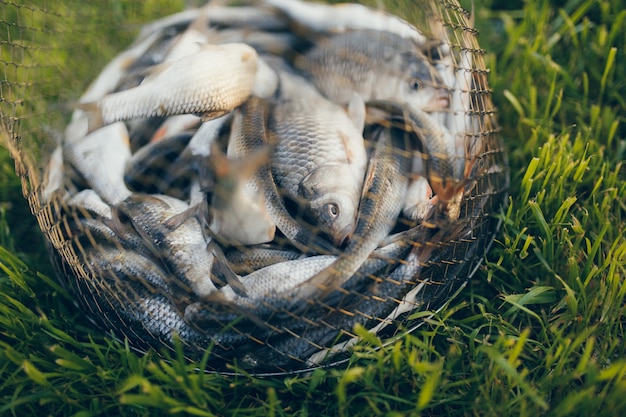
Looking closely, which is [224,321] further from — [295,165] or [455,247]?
[455,247]

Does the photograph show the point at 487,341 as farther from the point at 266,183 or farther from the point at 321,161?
the point at 266,183

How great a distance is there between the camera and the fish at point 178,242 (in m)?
2.07

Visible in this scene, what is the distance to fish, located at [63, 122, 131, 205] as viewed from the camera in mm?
2503

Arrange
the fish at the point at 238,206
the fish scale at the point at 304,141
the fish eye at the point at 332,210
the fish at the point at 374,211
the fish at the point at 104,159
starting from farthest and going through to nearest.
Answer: the fish at the point at 104,159 → the fish scale at the point at 304,141 → the fish eye at the point at 332,210 → the fish at the point at 374,211 → the fish at the point at 238,206

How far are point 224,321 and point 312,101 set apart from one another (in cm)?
120

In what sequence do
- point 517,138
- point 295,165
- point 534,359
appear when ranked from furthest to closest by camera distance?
point 517,138
point 295,165
point 534,359

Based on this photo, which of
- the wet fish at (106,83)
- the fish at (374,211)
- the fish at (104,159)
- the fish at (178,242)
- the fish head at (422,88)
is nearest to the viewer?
the fish at (374,211)

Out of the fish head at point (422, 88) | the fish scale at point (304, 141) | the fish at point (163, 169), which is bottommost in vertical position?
the fish at point (163, 169)

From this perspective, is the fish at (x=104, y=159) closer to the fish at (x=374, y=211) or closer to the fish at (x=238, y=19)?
the fish at (x=238, y=19)

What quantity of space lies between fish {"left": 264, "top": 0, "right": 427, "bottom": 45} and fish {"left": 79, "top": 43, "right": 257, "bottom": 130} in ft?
2.76

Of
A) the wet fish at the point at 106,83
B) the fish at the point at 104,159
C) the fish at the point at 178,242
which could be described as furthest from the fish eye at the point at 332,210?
the wet fish at the point at 106,83

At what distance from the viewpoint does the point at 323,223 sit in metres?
2.18

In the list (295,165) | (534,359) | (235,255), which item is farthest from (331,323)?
(534,359)

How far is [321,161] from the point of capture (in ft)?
7.51
